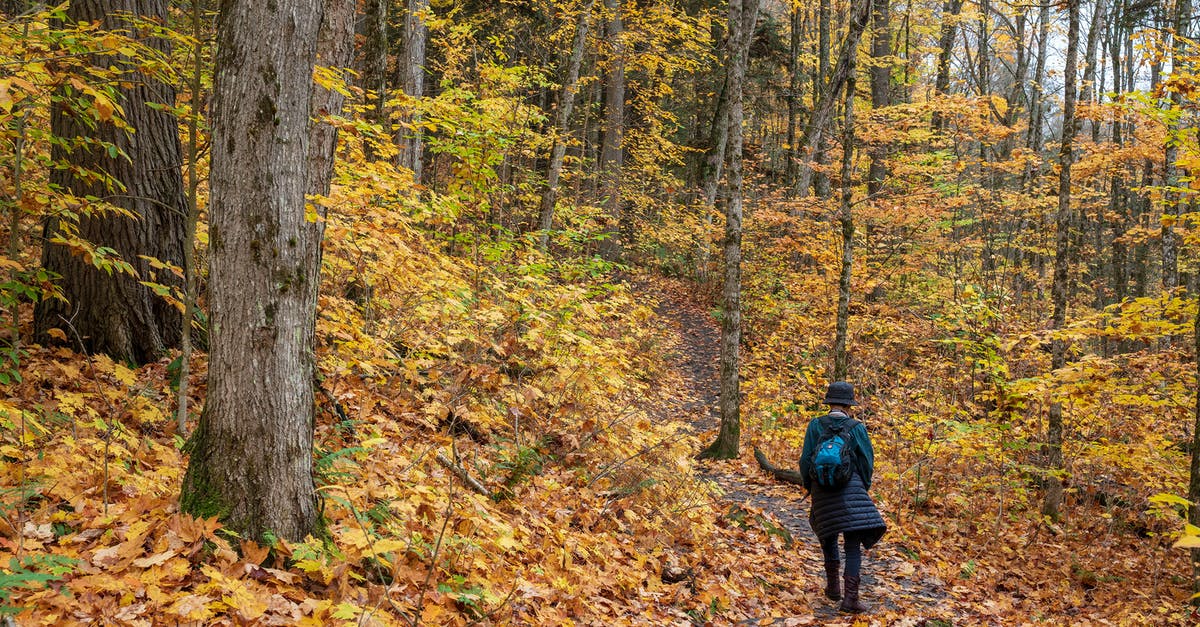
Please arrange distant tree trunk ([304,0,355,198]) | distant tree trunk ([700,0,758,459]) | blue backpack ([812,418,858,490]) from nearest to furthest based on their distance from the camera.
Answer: distant tree trunk ([304,0,355,198]) < blue backpack ([812,418,858,490]) < distant tree trunk ([700,0,758,459])

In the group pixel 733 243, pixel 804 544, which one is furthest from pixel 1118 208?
pixel 804 544

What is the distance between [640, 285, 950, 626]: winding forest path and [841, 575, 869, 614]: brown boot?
0.12 metres

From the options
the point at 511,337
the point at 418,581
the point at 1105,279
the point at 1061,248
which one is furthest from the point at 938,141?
the point at 418,581

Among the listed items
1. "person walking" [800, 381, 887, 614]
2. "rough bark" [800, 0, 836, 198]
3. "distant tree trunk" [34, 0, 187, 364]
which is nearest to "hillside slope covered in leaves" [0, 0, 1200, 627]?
"distant tree trunk" [34, 0, 187, 364]

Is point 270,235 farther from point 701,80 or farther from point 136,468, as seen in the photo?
point 701,80

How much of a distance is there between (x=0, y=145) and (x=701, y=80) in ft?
76.0

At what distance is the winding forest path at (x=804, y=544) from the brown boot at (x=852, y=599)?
4.6 inches

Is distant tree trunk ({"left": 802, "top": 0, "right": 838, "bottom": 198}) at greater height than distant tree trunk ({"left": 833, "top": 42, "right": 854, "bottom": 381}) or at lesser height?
greater

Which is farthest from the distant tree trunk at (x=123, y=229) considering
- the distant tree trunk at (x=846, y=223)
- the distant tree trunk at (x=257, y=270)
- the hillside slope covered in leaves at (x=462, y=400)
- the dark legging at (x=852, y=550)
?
the distant tree trunk at (x=846, y=223)

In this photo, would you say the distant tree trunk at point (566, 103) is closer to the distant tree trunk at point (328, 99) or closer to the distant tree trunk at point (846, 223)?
the distant tree trunk at point (846, 223)

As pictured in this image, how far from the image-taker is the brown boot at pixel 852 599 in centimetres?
573

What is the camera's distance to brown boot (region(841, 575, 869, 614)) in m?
5.73

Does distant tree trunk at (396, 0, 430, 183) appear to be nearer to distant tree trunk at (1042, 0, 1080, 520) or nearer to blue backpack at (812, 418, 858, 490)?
blue backpack at (812, 418, 858, 490)

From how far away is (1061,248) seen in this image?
395 inches
